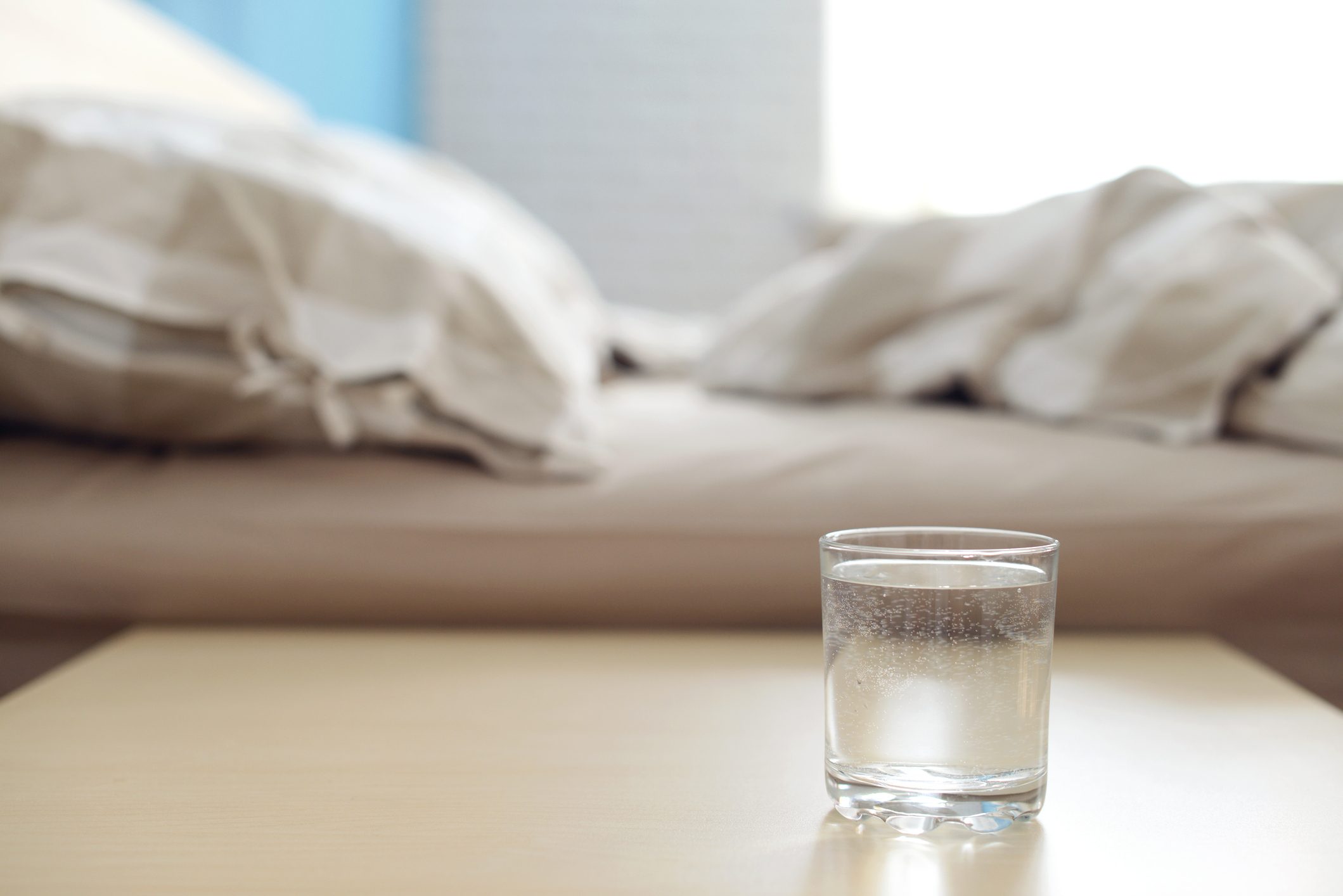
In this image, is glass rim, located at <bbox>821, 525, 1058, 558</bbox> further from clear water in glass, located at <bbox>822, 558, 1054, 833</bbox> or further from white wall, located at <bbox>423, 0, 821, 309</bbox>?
white wall, located at <bbox>423, 0, 821, 309</bbox>

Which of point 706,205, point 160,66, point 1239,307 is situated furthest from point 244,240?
point 706,205

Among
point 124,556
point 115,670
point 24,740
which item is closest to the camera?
point 24,740

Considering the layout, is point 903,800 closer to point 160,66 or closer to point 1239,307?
point 1239,307

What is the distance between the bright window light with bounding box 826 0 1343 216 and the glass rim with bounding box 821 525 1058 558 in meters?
3.06

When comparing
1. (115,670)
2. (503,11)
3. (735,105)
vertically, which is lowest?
(115,670)

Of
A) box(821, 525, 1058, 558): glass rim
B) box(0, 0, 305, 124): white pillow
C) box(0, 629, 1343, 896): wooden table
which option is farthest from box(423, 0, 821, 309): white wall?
box(821, 525, 1058, 558): glass rim

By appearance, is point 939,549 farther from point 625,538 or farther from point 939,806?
point 625,538

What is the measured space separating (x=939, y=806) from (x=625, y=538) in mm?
405

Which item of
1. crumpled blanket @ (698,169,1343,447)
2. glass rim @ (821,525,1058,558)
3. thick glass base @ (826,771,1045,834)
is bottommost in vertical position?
thick glass base @ (826,771,1045,834)

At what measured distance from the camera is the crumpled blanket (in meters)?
0.92

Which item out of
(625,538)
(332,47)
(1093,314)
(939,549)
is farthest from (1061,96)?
(939,549)

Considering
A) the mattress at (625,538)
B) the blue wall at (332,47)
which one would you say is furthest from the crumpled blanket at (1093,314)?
the blue wall at (332,47)

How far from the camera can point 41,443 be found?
0.87 metres

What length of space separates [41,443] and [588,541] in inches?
17.1
